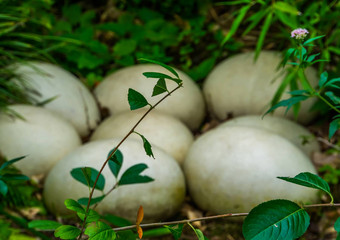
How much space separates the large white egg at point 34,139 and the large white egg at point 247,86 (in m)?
1.21

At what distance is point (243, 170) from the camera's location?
2512 millimetres

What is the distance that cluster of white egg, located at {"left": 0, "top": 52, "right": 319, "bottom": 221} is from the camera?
2484 mm

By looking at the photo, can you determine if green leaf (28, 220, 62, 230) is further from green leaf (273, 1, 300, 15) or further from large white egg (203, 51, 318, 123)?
large white egg (203, 51, 318, 123)

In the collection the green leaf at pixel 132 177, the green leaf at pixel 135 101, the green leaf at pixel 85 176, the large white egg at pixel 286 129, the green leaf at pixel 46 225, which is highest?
the green leaf at pixel 135 101

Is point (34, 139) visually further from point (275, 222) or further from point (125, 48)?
point (275, 222)

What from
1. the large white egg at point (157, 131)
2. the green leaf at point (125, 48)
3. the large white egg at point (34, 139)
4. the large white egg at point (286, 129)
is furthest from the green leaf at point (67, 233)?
the green leaf at point (125, 48)

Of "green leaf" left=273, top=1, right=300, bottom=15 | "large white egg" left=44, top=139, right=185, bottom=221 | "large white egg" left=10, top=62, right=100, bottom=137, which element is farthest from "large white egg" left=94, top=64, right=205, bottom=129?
"green leaf" left=273, top=1, right=300, bottom=15

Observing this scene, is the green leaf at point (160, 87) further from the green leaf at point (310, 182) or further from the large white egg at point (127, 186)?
the large white egg at point (127, 186)

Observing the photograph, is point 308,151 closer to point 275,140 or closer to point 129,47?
point 275,140

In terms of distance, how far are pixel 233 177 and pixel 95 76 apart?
1.94 m

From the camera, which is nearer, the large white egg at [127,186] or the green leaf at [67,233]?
the green leaf at [67,233]

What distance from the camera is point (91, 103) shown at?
3.46 meters

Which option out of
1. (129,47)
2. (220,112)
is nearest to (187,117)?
(220,112)

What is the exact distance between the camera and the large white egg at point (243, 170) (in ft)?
8.14
